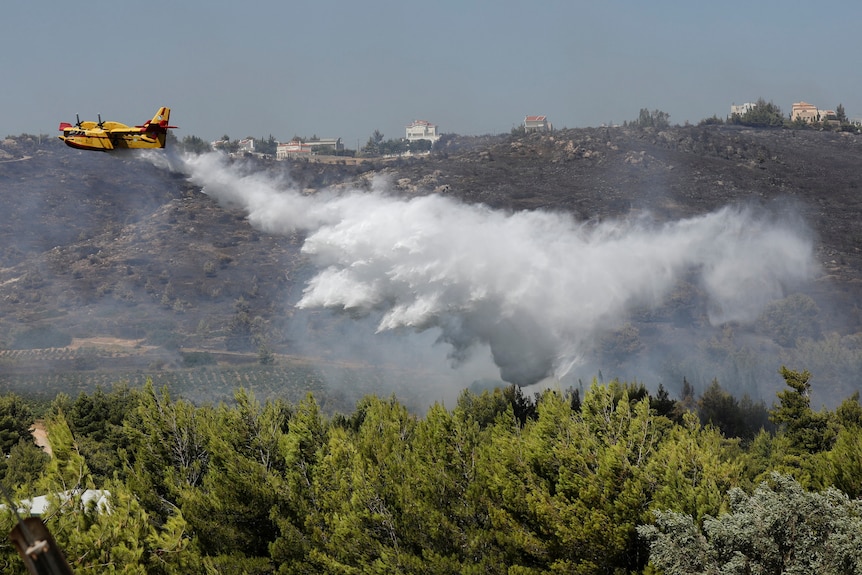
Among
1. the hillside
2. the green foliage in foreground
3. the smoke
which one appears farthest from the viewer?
the hillside

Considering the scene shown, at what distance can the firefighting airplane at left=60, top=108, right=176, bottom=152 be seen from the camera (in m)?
36.7

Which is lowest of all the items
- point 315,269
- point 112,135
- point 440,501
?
point 315,269

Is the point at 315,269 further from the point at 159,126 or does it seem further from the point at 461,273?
the point at 159,126

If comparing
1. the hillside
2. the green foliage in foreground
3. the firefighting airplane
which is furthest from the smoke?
the green foliage in foreground

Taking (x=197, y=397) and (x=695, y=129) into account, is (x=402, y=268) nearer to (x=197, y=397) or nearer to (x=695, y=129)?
(x=197, y=397)

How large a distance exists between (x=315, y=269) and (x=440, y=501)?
11100 cm

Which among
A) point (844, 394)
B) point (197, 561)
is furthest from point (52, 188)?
point (197, 561)

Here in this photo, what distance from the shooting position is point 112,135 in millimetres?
36906

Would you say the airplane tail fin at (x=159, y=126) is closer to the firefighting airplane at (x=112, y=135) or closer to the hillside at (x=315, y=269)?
the firefighting airplane at (x=112, y=135)

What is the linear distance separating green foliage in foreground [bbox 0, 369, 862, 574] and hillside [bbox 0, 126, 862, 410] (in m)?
46.1

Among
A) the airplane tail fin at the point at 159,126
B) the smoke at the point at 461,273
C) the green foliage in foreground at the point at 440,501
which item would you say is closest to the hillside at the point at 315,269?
the smoke at the point at 461,273

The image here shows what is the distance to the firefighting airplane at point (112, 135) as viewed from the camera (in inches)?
1444

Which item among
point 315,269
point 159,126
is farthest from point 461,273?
point 315,269

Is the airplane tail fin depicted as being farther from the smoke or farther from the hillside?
the hillside
